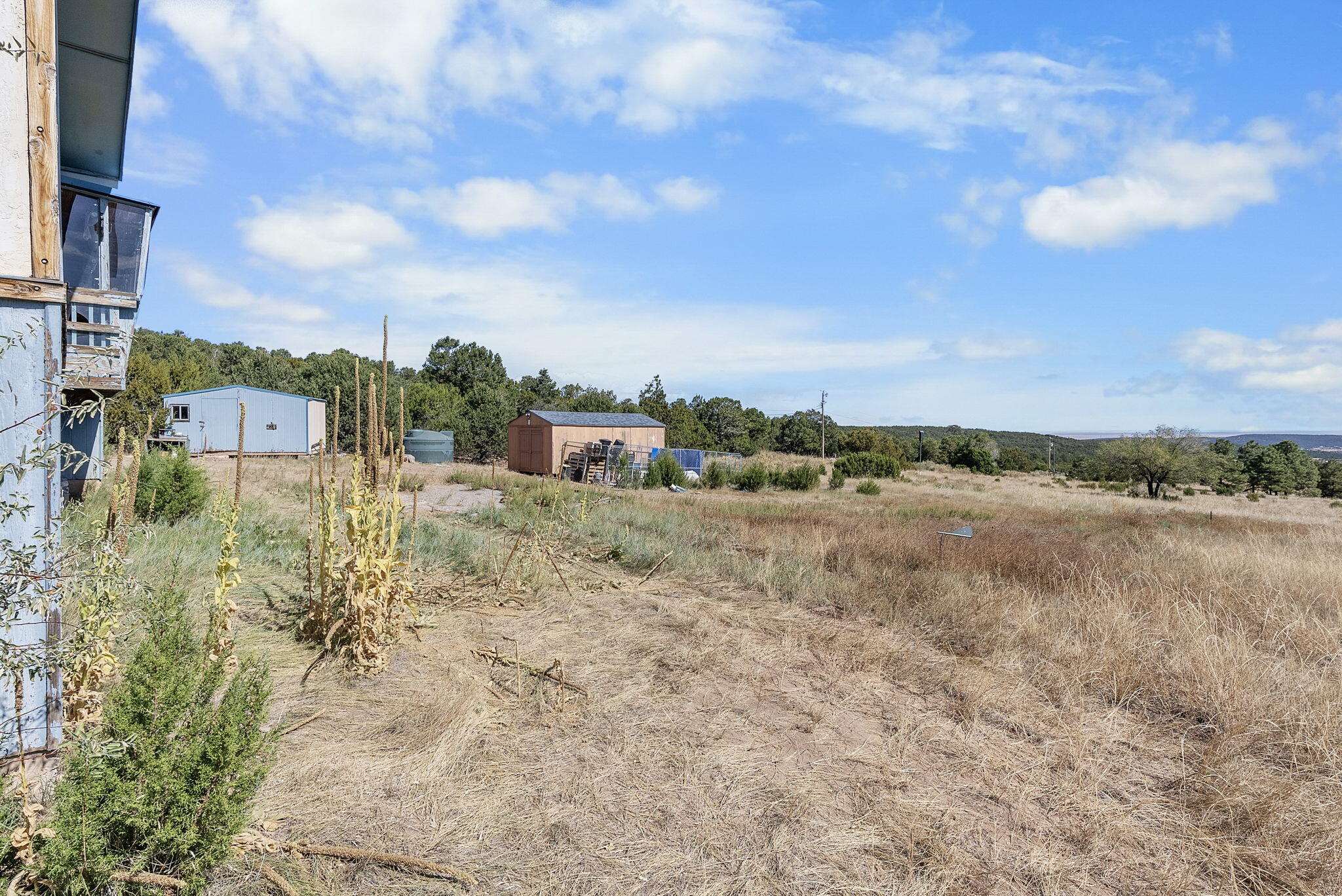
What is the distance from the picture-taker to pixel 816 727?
12.5 ft

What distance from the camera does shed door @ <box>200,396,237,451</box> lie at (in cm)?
3238

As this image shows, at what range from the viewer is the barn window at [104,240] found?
828 cm

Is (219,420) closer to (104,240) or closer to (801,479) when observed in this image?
(104,240)

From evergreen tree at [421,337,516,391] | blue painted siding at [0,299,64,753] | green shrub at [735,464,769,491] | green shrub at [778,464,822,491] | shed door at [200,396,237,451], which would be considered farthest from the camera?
evergreen tree at [421,337,516,391]

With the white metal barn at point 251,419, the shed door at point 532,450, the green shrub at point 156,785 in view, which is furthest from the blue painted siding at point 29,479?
the white metal barn at point 251,419

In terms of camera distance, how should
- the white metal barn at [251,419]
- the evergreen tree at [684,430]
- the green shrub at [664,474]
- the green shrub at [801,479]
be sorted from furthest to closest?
the evergreen tree at [684,430]
the white metal barn at [251,419]
the green shrub at [801,479]
the green shrub at [664,474]

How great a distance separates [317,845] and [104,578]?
1.34m

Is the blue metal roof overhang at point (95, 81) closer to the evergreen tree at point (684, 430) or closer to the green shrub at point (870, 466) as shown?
the green shrub at point (870, 466)

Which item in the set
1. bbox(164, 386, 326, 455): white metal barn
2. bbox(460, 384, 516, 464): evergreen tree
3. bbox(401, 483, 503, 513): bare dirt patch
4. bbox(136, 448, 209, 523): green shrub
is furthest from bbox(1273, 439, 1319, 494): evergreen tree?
bbox(164, 386, 326, 455): white metal barn

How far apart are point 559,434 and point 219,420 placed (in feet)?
57.6

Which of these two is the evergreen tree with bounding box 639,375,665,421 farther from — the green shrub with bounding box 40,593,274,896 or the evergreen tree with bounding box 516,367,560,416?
the green shrub with bounding box 40,593,274,896

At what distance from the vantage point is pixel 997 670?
15.9ft

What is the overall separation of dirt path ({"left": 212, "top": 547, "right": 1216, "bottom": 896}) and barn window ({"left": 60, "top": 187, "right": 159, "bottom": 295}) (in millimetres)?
7521

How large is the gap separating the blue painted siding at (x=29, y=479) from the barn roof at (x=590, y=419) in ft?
89.2
